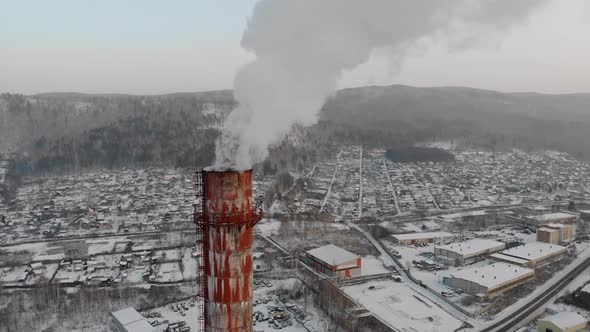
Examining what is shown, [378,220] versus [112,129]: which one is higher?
[112,129]

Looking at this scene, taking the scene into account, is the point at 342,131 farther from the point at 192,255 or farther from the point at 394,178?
the point at 192,255

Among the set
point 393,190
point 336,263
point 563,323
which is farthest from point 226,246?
point 393,190

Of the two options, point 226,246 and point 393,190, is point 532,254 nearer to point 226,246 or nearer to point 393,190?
point 393,190

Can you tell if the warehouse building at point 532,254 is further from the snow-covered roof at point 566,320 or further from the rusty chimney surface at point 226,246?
the rusty chimney surface at point 226,246

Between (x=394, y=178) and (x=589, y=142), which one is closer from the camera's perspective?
(x=394, y=178)

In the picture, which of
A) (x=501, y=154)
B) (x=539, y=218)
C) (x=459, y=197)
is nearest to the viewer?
(x=539, y=218)

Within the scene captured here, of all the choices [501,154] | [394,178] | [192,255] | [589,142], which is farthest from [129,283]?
[589,142]

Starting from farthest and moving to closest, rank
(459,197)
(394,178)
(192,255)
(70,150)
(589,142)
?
(589,142), (70,150), (394,178), (459,197), (192,255)
